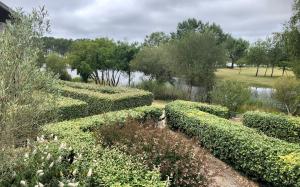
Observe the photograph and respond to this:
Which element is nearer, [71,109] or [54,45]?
[71,109]

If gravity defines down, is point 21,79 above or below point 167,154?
above

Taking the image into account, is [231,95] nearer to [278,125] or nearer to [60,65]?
[278,125]

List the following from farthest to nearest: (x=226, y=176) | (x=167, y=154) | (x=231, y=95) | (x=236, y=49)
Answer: (x=236, y=49) → (x=231, y=95) → (x=226, y=176) → (x=167, y=154)

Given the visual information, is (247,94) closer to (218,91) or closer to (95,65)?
(218,91)

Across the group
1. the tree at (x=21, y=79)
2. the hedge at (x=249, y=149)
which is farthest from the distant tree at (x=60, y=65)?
the tree at (x=21, y=79)

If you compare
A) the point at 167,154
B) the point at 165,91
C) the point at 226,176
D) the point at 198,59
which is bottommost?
the point at 165,91

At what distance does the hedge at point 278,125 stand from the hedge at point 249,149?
2918mm

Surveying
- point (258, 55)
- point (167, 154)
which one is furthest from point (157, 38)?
point (167, 154)

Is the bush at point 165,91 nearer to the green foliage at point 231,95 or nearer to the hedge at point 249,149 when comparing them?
the green foliage at point 231,95

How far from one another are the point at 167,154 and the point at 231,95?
16989mm

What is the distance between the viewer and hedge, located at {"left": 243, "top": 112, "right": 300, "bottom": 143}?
13.9 metres

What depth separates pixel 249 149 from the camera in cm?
1000

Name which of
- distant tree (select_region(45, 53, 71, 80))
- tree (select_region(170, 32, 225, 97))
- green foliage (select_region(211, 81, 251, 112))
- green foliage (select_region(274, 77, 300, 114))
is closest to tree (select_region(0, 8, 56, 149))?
green foliage (select_region(211, 81, 251, 112))

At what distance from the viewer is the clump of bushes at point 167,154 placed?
7.50 meters
